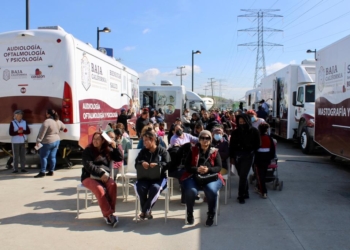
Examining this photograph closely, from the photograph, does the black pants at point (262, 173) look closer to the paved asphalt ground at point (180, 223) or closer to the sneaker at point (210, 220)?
the paved asphalt ground at point (180, 223)

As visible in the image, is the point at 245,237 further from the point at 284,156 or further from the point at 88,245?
the point at 284,156

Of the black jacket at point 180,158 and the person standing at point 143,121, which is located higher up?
the person standing at point 143,121

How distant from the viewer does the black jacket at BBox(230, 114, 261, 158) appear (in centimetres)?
595

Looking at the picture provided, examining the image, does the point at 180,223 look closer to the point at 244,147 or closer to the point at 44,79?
the point at 244,147

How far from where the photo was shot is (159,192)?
5.07 meters

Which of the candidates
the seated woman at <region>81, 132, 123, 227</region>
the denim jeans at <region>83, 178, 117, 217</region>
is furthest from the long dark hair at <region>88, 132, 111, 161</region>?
the denim jeans at <region>83, 178, 117, 217</region>

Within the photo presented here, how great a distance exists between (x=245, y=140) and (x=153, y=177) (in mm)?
1844

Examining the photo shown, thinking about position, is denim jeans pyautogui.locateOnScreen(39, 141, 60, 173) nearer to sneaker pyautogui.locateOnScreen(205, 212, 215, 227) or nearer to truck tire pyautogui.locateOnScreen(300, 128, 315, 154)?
sneaker pyautogui.locateOnScreen(205, 212, 215, 227)

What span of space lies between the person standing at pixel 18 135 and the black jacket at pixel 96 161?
3591mm

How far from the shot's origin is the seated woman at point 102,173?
489cm

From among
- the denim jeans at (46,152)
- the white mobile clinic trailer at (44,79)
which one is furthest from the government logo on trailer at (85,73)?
the denim jeans at (46,152)

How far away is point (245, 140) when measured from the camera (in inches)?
235

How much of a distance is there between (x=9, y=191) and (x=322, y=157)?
→ 9.20m

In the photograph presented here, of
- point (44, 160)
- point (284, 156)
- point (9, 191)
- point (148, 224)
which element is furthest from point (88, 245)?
point (284, 156)
